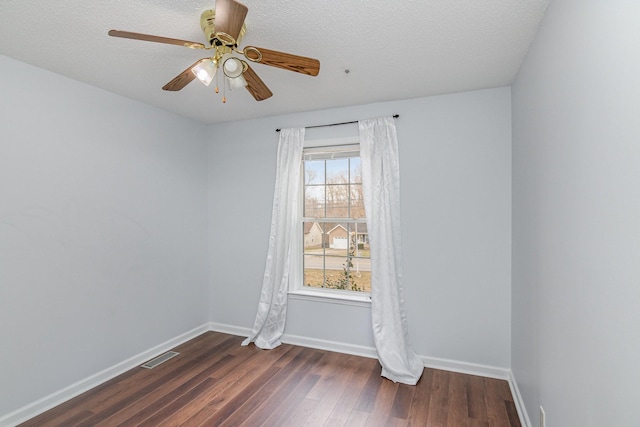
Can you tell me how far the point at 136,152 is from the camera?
3072mm

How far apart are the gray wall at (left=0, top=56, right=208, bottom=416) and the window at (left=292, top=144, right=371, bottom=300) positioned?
1.38 m

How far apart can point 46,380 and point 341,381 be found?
2265 mm

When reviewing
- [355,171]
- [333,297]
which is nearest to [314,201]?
[355,171]

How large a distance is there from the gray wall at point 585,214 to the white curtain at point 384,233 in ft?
3.65

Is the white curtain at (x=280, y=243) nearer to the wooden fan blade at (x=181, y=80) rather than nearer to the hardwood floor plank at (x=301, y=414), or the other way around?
the hardwood floor plank at (x=301, y=414)

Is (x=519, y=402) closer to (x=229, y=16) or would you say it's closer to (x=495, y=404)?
(x=495, y=404)

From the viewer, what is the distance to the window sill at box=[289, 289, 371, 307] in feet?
10.6

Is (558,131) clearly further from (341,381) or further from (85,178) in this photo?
(85,178)

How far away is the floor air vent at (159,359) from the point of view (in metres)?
3.03

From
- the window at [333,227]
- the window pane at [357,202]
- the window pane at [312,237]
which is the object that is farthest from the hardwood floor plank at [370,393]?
the window pane at [357,202]

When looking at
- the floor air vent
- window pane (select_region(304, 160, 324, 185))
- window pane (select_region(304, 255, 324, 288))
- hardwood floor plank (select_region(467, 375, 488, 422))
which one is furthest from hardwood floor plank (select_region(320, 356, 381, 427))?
window pane (select_region(304, 160, 324, 185))

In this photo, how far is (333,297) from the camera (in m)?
3.34

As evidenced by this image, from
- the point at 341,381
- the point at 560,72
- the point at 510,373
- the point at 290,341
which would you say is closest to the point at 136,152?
the point at 290,341

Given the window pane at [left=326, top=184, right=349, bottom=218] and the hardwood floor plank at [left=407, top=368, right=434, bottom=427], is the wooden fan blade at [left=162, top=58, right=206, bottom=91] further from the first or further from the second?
the hardwood floor plank at [left=407, top=368, right=434, bottom=427]
